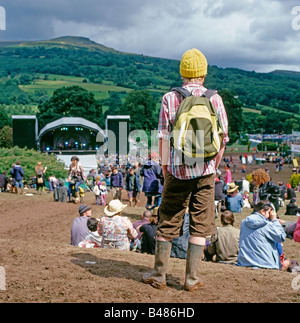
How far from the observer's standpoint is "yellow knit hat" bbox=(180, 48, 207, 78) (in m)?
4.18

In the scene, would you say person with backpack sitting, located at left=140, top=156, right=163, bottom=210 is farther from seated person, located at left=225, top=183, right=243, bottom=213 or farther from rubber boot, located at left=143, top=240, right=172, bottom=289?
rubber boot, located at left=143, top=240, right=172, bottom=289

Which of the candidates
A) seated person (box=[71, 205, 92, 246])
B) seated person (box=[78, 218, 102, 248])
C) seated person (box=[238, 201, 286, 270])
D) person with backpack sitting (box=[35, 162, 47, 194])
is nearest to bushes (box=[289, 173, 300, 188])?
person with backpack sitting (box=[35, 162, 47, 194])

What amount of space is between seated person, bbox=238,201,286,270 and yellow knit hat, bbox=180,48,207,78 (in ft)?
9.23

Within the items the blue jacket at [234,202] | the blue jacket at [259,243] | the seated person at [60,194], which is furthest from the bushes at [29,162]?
the blue jacket at [259,243]

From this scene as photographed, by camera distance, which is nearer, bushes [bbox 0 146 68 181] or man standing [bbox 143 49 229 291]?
man standing [bbox 143 49 229 291]

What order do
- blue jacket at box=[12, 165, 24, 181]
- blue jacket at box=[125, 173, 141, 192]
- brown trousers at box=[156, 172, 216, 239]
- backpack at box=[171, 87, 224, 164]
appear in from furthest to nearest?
1. blue jacket at box=[12, 165, 24, 181]
2. blue jacket at box=[125, 173, 141, 192]
3. brown trousers at box=[156, 172, 216, 239]
4. backpack at box=[171, 87, 224, 164]

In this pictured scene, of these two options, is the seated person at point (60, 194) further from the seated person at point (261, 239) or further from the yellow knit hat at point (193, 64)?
the yellow knit hat at point (193, 64)

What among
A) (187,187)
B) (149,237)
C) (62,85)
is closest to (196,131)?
(187,187)

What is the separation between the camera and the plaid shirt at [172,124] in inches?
157

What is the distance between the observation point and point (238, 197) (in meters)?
14.9

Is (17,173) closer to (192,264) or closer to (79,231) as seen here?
(79,231)

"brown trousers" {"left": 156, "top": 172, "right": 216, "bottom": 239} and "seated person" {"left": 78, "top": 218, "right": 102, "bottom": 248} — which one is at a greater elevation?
"brown trousers" {"left": 156, "top": 172, "right": 216, "bottom": 239}
